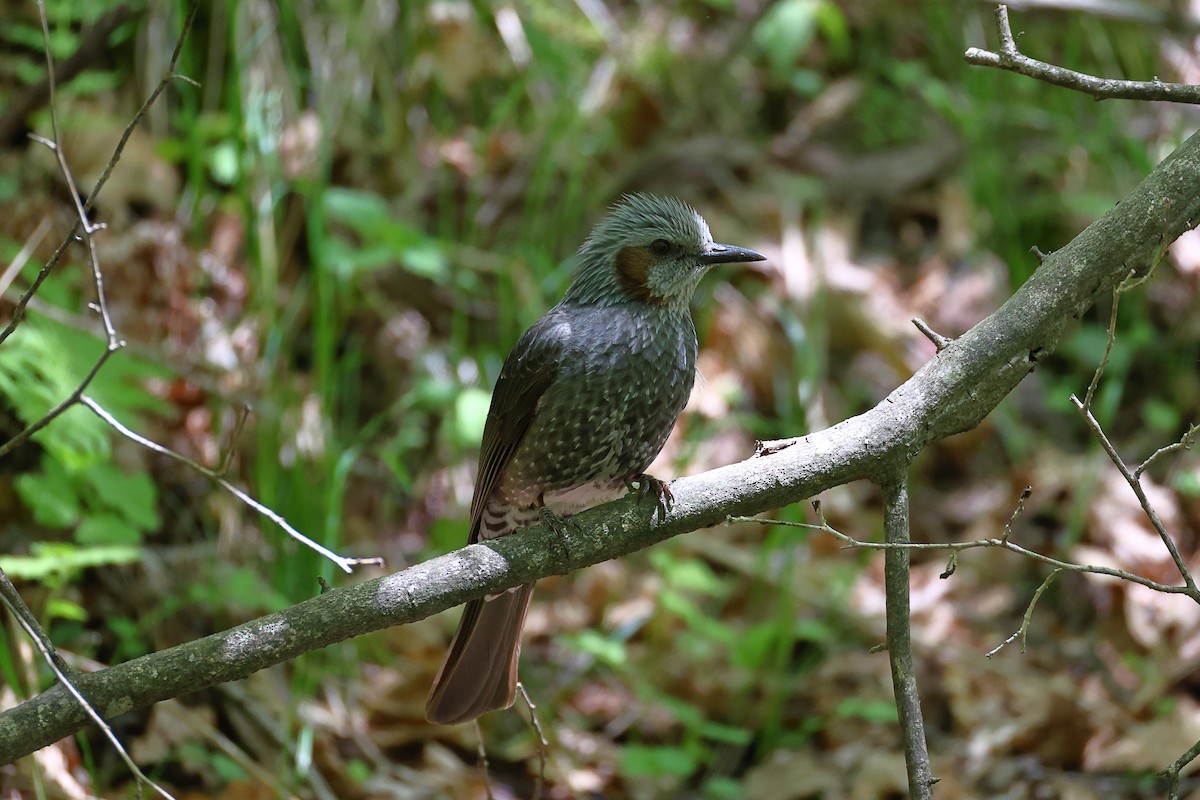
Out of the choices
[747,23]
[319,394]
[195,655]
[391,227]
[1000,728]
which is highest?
[747,23]

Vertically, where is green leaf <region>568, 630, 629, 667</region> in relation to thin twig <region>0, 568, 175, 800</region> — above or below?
above

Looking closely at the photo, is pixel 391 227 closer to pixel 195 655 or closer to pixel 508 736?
pixel 508 736

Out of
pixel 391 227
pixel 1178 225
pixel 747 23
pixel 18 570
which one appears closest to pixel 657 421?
pixel 1178 225

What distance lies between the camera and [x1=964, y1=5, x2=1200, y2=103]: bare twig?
7.12 feet

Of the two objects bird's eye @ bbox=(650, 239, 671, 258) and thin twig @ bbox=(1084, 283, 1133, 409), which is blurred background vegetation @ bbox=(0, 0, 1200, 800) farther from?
thin twig @ bbox=(1084, 283, 1133, 409)

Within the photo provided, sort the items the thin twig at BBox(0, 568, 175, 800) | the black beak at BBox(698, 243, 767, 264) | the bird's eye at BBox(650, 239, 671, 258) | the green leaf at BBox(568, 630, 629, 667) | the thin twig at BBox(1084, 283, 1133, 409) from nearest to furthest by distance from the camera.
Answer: the thin twig at BBox(0, 568, 175, 800) → the thin twig at BBox(1084, 283, 1133, 409) → the black beak at BBox(698, 243, 767, 264) → the bird's eye at BBox(650, 239, 671, 258) → the green leaf at BBox(568, 630, 629, 667)

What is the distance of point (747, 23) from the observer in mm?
6293

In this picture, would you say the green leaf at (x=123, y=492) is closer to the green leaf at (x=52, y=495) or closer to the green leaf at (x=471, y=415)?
the green leaf at (x=52, y=495)

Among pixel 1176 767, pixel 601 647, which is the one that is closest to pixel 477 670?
pixel 601 647

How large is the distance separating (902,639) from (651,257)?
1352 mm

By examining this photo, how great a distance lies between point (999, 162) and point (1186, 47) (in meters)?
1.03

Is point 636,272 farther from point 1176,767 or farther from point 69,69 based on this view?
point 69,69

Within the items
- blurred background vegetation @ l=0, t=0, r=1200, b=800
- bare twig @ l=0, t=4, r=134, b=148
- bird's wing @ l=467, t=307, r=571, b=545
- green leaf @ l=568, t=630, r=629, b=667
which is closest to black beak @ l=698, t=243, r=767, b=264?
bird's wing @ l=467, t=307, r=571, b=545

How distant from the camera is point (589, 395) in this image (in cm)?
300
